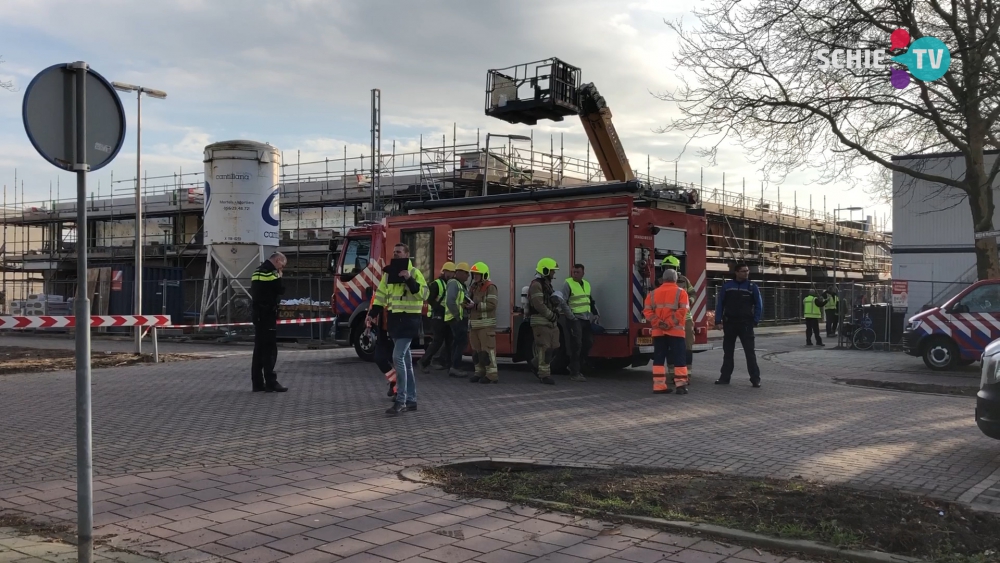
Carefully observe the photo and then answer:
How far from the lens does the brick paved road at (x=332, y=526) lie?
442cm

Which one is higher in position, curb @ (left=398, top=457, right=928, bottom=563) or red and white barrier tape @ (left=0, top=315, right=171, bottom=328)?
red and white barrier tape @ (left=0, top=315, right=171, bottom=328)

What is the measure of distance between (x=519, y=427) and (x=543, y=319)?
161 inches

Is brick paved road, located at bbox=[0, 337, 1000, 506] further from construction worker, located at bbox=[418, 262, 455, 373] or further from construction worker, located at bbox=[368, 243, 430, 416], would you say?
construction worker, located at bbox=[418, 262, 455, 373]

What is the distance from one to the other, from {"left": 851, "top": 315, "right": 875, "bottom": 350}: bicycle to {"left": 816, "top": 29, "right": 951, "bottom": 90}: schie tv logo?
7.41 m

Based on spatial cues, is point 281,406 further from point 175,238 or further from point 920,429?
point 175,238

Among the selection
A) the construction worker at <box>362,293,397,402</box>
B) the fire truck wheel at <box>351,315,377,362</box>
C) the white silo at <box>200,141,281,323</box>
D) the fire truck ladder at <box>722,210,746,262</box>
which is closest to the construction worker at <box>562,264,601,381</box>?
the construction worker at <box>362,293,397,402</box>

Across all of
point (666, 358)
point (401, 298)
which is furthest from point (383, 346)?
point (666, 358)

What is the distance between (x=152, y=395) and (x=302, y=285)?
69.5 feet

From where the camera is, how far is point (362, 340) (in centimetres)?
1612

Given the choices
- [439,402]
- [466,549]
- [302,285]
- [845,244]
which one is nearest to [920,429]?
[439,402]

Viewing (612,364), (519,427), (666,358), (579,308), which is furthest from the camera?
(612,364)

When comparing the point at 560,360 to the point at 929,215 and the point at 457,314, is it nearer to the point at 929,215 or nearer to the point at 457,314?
the point at 457,314

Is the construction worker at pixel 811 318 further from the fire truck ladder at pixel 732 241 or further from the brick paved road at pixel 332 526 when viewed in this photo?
the brick paved road at pixel 332 526

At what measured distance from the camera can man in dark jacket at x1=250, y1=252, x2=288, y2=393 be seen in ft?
37.0
